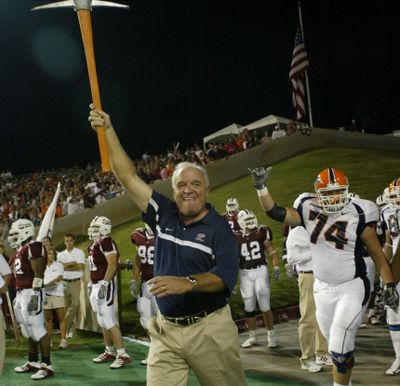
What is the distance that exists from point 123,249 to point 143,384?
471 inches

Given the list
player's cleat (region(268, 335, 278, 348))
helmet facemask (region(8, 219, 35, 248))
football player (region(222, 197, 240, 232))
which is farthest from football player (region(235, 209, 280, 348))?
helmet facemask (region(8, 219, 35, 248))

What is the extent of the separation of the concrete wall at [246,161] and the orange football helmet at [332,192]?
17610mm

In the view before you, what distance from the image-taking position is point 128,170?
13.1 feet

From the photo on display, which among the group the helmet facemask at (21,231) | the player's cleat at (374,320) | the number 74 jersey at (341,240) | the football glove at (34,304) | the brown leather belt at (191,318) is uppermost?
the helmet facemask at (21,231)

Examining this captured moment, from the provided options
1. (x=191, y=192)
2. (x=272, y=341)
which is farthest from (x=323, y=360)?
(x=191, y=192)

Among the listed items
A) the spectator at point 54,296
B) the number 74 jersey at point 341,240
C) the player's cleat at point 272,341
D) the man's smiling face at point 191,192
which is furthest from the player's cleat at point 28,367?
the man's smiling face at point 191,192

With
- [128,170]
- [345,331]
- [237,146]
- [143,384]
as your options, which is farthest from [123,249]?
[128,170]

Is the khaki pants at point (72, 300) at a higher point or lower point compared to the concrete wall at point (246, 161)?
lower

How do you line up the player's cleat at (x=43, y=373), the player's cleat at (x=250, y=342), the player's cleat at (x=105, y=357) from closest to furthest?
the player's cleat at (x=43, y=373)
the player's cleat at (x=105, y=357)
the player's cleat at (x=250, y=342)

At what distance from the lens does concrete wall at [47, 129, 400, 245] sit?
2294cm

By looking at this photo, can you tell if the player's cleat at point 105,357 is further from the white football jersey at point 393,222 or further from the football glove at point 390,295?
the football glove at point 390,295

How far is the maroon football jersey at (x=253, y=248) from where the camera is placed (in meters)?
9.35

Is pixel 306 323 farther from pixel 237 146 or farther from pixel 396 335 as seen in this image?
pixel 237 146

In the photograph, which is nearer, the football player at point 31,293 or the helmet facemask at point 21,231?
the football player at point 31,293
